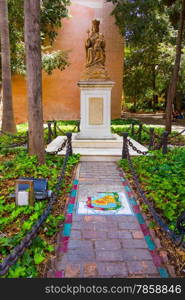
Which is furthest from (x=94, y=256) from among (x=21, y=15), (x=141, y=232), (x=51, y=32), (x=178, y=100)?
(x=178, y=100)

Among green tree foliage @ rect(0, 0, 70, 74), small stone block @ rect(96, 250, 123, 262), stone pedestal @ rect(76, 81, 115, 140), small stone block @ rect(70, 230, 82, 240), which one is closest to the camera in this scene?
small stone block @ rect(96, 250, 123, 262)

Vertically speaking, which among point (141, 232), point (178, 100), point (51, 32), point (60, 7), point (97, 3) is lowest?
point (141, 232)

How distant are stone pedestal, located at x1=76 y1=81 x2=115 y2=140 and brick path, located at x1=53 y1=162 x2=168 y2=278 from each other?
5.72 metres

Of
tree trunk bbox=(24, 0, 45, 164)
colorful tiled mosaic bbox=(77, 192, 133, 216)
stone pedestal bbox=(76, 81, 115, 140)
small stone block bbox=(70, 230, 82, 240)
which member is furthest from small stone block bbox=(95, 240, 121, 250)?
stone pedestal bbox=(76, 81, 115, 140)

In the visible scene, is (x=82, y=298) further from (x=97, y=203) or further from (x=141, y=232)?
(x=97, y=203)

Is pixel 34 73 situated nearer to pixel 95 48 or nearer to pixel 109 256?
pixel 109 256

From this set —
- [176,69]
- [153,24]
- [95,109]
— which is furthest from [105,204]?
[153,24]

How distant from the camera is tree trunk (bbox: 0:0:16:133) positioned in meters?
9.89

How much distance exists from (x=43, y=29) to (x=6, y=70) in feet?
24.7

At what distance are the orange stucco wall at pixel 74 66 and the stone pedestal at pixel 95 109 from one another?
10.3 metres

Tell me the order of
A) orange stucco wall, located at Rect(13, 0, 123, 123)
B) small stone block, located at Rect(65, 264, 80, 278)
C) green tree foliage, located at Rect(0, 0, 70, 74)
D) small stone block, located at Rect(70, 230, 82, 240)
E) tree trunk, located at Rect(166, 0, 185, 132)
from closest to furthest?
small stone block, located at Rect(65, 264, 80, 278)
small stone block, located at Rect(70, 230, 82, 240)
tree trunk, located at Rect(166, 0, 185, 132)
green tree foliage, located at Rect(0, 0, 70, 74)
orange stucco wall, located at Rect(13, 0, 123, 123)

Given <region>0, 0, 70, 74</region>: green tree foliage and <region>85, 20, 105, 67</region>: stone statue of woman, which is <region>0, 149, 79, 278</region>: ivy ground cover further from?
<region>0, 0, 70, 74</region>: green tree foliage

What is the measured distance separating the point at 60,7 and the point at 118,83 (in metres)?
7.25

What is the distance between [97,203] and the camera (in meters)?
4.27
